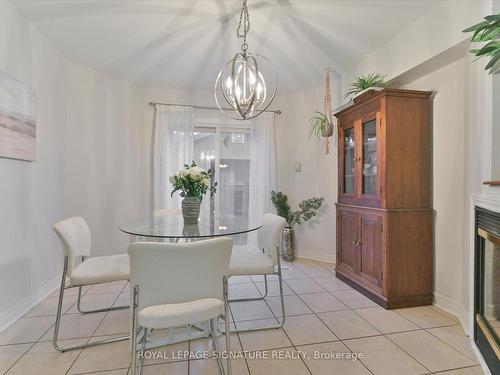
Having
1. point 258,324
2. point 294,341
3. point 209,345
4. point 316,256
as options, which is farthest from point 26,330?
point 316,256

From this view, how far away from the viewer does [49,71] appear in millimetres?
2777

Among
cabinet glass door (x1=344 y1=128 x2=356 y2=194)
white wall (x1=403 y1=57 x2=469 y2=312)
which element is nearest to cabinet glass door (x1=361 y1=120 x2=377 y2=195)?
cabinet glass door (x1=344 y1=128 x2=356 y2=194)

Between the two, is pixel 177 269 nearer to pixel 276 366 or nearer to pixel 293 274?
pixel 276 366

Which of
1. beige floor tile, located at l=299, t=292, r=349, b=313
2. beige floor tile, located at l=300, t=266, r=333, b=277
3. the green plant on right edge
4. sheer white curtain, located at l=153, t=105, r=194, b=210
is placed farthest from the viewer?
sheer white curtain, located at l=153, t=105, r=194, b=210

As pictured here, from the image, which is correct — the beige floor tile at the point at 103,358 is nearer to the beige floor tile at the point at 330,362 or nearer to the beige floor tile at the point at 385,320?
the beige floor tile at the point at 330,362

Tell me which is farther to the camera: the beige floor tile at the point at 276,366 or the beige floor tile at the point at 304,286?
the beige floor tile at the point at 304,286

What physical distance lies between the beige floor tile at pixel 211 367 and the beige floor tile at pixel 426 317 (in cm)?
144

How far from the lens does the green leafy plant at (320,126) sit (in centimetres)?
338

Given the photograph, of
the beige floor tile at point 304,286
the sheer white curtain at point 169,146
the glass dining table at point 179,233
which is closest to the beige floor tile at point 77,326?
the glass dining table at point 179,233

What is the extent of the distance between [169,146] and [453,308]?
3582mm

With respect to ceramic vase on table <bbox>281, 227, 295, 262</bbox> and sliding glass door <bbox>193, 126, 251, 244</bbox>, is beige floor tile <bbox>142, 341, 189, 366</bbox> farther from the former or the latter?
sliding glass door <bbox>193, 126, 251, 244</bbox>

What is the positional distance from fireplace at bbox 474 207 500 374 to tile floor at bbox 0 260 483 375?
18 centimetres

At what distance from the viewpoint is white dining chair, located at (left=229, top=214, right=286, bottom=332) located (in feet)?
6.53

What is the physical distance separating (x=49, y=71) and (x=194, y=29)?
157 centimetres
